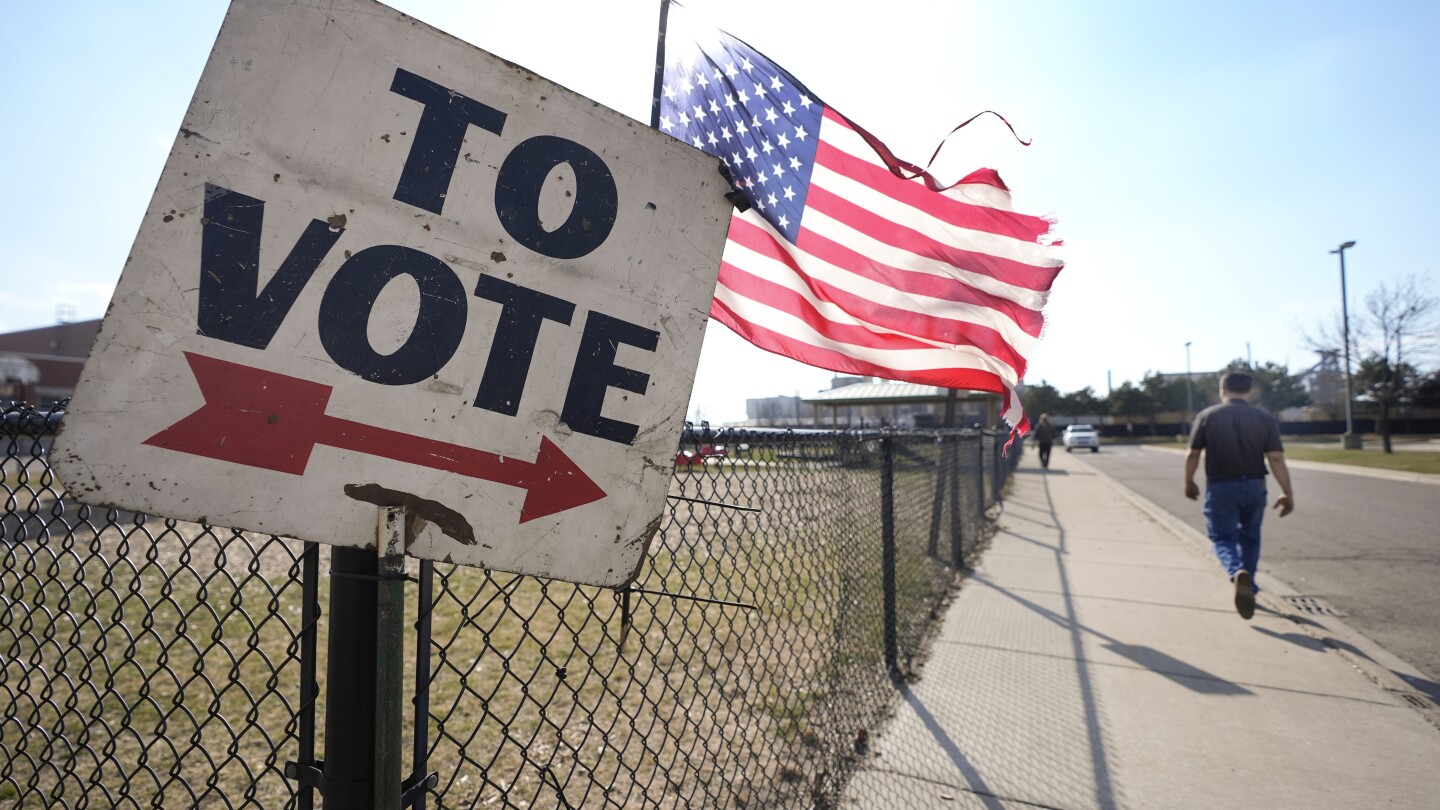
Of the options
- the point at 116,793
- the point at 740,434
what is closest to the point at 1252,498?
the point at 740,434

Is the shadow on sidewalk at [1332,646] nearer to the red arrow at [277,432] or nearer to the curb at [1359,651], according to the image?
the curb at [1359,651]

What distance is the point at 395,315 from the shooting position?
1.39 metres

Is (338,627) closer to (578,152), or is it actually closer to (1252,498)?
(578,152)

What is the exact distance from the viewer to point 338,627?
1.39m

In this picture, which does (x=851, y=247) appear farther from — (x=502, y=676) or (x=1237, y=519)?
(x=1237, y=519)

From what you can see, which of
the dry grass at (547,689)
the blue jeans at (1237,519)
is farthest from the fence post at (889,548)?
the blue jeans at (1237,519)

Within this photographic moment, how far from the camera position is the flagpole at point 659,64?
2.49 meters

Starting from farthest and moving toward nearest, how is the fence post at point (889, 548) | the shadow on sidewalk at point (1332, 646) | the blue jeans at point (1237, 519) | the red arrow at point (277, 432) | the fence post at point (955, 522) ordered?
the fence post at point (955, 522), the blue jeans at point (1237, 519), the fence post at point (889, 548), the shadow on sidewalk at point (1332, 646), the red arrow at point (277, 432)

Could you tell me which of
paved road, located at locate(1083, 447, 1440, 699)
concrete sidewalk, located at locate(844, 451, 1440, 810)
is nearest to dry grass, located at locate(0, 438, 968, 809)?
concrete sidewalk, located at locate(844, 451, 1440, 810)

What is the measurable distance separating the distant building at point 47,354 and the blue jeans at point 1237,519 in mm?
62012

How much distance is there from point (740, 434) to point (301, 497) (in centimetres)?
162

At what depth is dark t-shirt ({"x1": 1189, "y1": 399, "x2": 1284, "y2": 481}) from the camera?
5.68m

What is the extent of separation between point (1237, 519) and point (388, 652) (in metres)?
6.31

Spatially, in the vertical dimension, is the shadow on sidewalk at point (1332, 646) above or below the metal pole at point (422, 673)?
below
